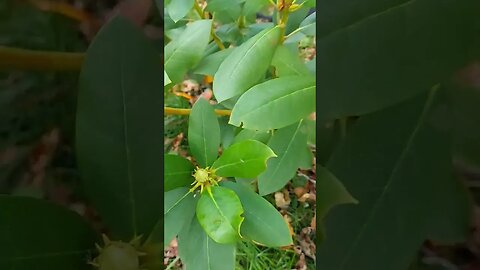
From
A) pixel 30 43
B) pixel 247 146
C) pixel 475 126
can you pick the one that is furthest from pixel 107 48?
pixel 475 126

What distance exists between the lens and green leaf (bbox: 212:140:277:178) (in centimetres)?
82

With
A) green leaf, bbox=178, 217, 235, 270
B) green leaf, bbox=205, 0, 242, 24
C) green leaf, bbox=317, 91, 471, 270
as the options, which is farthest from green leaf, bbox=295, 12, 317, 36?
green leaf, bbox=178, 217, 235, 270

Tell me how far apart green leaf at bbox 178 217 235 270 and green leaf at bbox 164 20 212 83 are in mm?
239

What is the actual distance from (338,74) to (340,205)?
0.55 feet

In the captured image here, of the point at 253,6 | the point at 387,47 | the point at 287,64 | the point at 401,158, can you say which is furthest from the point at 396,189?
the point at 253,6

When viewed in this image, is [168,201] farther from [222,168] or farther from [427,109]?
[427,109]

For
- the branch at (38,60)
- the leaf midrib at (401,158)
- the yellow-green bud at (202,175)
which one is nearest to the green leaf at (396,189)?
the leaf midrib at (401,158)

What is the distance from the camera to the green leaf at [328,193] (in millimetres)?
694

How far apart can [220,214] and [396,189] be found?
0.26 meters

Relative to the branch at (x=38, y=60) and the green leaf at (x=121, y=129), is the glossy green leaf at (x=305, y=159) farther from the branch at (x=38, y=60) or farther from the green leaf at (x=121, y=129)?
the branch at (x=38, y=60)

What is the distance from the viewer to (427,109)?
67 cm

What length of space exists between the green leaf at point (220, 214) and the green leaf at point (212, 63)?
0.19 m

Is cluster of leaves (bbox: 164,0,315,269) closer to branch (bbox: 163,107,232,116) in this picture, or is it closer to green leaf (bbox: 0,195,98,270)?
branch (bbox: 163,107,232,116)

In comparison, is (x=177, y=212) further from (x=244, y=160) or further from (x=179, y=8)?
(x=179, y=8)
